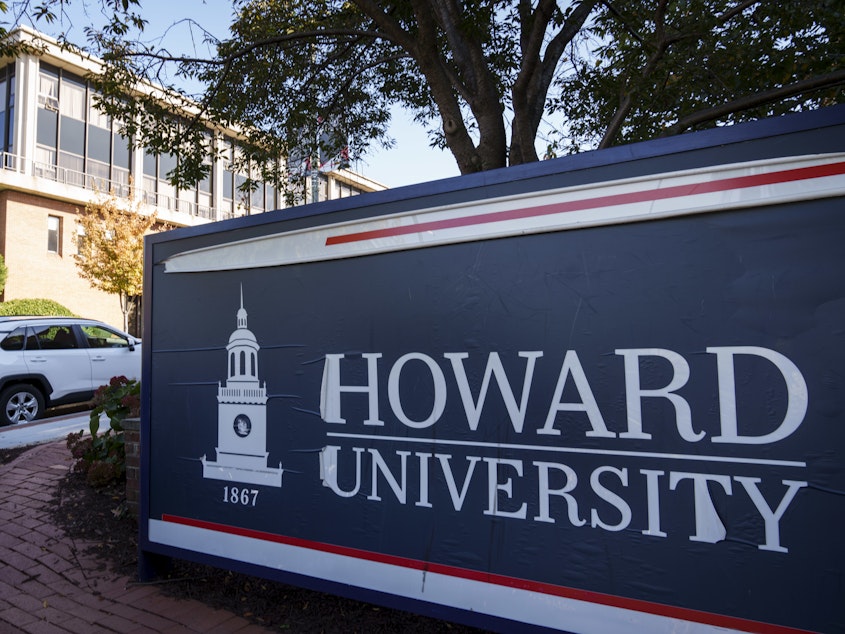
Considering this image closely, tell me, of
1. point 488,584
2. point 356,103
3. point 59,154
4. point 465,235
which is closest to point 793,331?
point 465,235

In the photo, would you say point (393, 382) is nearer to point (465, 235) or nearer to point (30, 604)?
point (465, 235)

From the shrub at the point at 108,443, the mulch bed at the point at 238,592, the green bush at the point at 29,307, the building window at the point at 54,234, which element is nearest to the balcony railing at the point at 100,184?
the building window at the point at 54,234

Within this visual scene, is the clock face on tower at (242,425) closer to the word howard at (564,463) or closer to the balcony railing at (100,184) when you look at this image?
the word howard at (564,463)

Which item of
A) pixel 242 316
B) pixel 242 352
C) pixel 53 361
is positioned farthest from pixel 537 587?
pixel 53 361

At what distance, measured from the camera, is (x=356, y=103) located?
9414 mm

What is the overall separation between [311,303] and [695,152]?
188cm

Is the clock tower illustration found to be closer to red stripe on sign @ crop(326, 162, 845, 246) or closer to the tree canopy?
red stripe on sign @ crop(326, 162, 845, 246)

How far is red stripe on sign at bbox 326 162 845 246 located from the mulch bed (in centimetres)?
199

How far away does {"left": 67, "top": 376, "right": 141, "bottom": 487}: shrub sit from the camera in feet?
16.5

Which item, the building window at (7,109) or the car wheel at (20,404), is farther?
the building window at (7,109)

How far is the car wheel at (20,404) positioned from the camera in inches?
352

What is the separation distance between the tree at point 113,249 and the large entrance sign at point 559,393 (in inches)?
783

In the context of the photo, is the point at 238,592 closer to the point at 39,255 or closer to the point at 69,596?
the point at 69,596

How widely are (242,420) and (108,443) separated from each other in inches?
109
